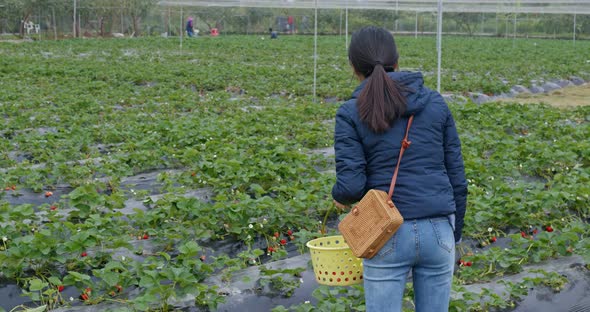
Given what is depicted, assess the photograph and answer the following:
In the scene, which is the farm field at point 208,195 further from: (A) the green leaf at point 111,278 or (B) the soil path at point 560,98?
(B) the soil path at point 560,98

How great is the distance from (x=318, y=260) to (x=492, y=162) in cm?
442

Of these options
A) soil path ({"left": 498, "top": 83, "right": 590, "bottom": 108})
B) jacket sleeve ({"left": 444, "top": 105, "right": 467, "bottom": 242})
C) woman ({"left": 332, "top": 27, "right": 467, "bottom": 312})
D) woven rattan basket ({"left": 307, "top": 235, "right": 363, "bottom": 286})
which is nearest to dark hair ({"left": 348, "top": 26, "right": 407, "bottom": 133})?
woman ({"left": 332, "top": 27, "right": 467, "bottom": 312})

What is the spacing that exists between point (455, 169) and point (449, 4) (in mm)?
35194

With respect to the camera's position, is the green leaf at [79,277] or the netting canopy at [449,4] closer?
the green leaf at [79,277]

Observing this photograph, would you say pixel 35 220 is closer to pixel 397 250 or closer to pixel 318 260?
pixel 318 260

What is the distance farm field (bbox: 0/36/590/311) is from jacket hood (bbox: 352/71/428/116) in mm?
1364

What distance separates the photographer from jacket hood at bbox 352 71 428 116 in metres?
2.84

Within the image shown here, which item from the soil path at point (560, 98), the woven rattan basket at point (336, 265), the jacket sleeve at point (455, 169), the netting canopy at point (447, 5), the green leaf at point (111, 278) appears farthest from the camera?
the netting canopy at point (447, 5)

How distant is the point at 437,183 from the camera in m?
2.86

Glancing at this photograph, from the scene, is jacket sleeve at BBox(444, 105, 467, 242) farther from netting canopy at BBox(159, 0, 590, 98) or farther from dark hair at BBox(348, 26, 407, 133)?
netting canopy at BBox(159, 0, 590, 98)

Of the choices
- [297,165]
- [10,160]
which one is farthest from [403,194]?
[10,160]

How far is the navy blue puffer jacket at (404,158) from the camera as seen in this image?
9.19 feet

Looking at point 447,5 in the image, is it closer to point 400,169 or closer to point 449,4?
point 449,4

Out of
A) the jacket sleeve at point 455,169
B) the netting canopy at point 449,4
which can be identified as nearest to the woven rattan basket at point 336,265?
the jacket sleeve at point 455,169
